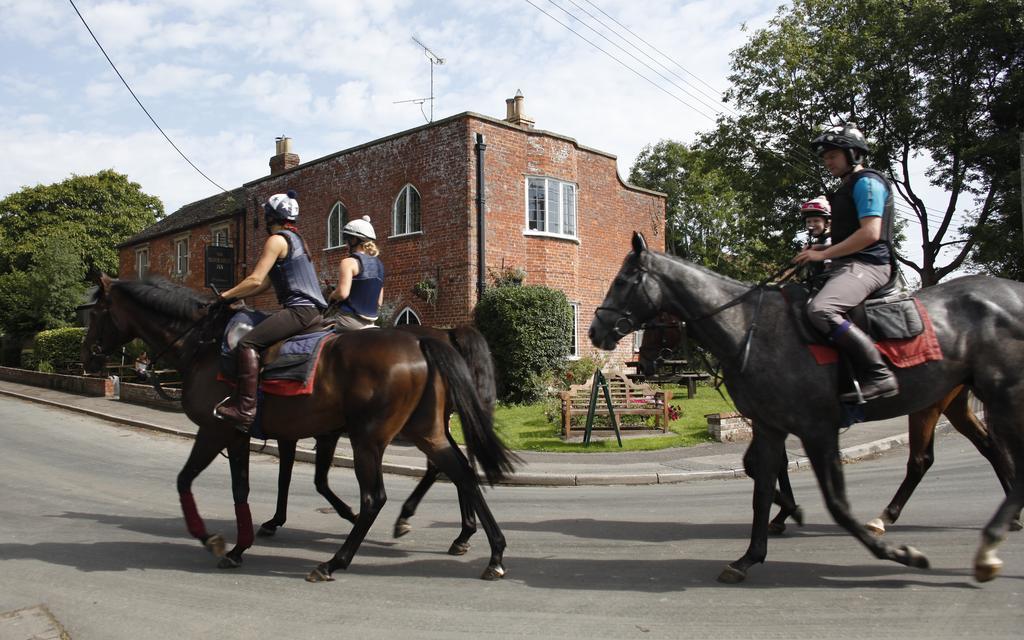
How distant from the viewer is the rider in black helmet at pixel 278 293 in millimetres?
5195

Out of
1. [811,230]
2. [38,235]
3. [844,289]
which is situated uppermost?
[38,235]

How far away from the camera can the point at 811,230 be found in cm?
664

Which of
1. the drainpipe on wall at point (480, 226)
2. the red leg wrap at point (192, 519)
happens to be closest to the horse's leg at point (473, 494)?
the red leg wrap at point (192, 519)

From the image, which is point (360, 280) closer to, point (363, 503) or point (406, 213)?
point (363, 503)

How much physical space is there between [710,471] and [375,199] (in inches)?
580

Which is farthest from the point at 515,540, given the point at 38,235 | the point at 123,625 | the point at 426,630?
the point at 38,235

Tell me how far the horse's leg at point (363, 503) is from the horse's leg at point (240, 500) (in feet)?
2.31

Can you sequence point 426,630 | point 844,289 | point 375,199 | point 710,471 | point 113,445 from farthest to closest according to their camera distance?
point 375,199 < point 113,445 < point 710,471 < point 844,289 < point 426,630

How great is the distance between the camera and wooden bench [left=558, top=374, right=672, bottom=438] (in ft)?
41.9

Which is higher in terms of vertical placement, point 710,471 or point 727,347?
point 727,347

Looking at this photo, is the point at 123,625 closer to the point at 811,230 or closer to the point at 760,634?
the point at 760,634

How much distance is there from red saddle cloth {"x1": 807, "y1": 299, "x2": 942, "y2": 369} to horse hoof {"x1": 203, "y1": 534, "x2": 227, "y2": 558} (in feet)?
15.1

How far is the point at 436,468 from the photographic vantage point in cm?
603

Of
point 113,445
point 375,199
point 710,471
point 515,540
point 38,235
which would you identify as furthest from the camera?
point 38,235
